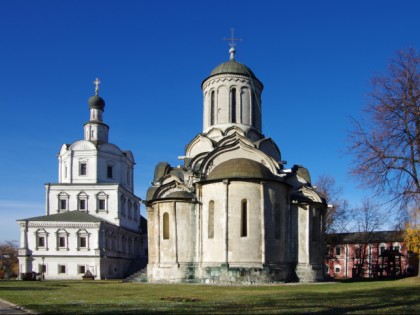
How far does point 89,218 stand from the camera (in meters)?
45.1

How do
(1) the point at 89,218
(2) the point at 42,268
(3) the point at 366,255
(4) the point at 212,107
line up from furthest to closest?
(3) the point at 366,255 < (1) the point at 89,218 < (2) the point at 42,268 < (4) the point at 212,107

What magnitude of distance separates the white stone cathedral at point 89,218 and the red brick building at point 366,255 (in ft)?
69.4

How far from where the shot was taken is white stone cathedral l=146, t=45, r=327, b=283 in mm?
27297

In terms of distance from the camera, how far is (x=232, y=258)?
27047mm

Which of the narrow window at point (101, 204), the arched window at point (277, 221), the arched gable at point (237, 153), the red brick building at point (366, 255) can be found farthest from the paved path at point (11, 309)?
the red brick building at point (366, 255)

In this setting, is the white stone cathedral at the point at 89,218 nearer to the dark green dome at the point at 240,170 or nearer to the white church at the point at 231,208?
the white church at the point at 231,208

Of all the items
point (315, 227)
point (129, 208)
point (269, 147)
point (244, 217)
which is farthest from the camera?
point (129, 208)

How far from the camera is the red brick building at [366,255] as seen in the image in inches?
1885

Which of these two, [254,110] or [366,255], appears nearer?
[254,110]

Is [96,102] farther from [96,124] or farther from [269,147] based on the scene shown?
[269,147]

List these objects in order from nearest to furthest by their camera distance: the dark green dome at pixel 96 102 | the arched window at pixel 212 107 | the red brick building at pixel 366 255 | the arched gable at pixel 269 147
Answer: the arched gable at pixel 269 147 < the arched window at pixel 212 107 < the red brick building at pixel 366 255 < the dark green dome at pixel 96 102

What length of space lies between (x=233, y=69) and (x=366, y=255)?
30534 mm

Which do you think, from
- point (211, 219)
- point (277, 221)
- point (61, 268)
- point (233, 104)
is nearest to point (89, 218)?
point (61, 268)

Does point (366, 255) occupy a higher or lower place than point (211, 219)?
lower
